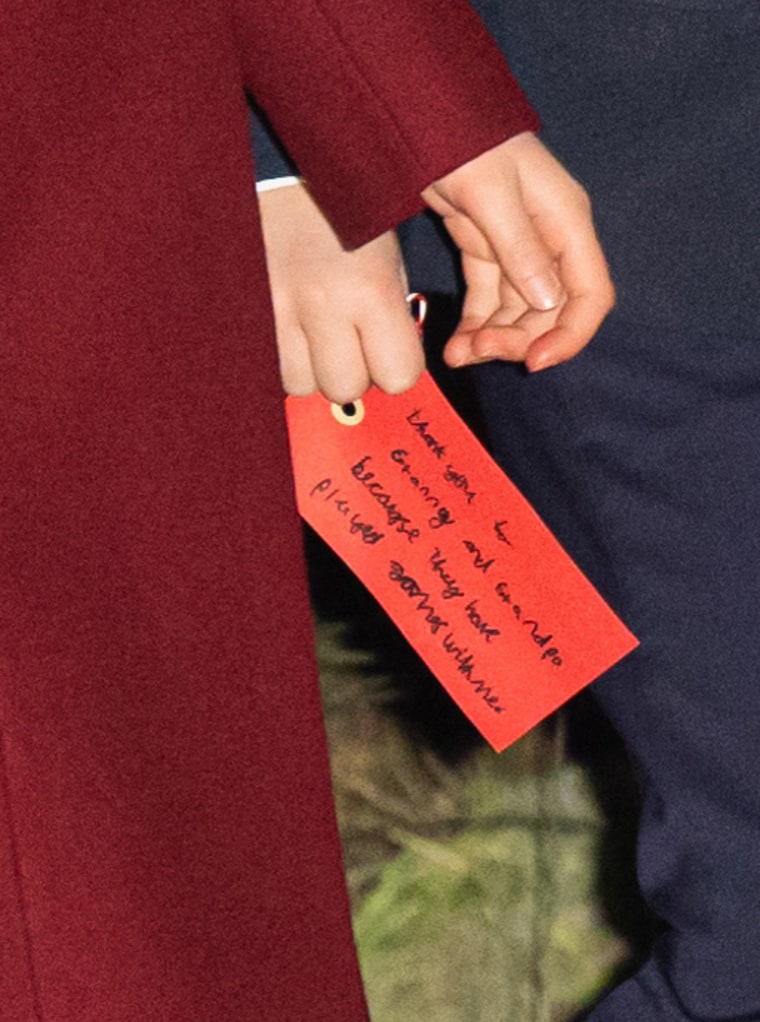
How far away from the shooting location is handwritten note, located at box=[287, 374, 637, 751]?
0.62m

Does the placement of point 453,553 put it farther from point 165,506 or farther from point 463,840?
point 463,840

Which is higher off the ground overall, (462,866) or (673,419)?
(673,419)

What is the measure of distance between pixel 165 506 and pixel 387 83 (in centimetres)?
19

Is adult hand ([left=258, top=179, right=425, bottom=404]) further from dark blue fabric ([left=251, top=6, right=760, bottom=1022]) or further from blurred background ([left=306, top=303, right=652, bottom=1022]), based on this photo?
blurred background ([left=306, top=303, right=652, bottom=1022])

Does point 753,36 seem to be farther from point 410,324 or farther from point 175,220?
point 175,220

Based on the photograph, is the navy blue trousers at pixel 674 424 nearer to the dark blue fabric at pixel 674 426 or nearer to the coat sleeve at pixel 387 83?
the dark blue fabric at pixel 674 426

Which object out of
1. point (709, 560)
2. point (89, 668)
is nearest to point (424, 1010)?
point (709, 560)

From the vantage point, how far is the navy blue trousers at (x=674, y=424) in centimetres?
68

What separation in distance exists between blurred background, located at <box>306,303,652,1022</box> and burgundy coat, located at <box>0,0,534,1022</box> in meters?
0.79

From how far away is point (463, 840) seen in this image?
1358 mm

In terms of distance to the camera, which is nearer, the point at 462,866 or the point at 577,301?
the point at 577,301

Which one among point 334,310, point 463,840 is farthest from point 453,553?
point 463,840

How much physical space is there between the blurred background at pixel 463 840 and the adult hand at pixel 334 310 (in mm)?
666

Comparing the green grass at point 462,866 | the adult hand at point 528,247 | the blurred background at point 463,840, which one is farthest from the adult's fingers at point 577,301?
the green grass at point 462,866
